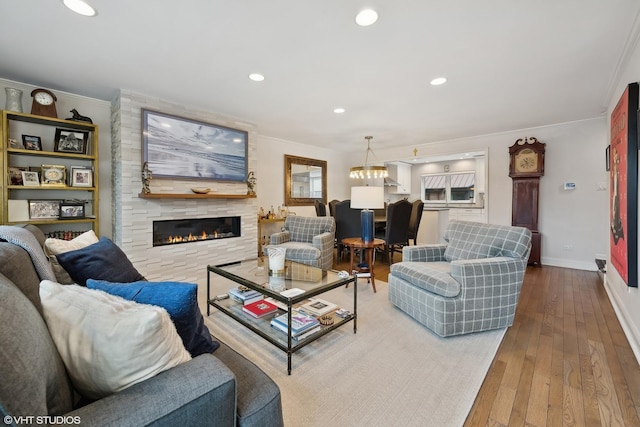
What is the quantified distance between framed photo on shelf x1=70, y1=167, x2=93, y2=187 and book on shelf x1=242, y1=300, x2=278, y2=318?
251cm

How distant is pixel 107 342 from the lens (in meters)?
0.74

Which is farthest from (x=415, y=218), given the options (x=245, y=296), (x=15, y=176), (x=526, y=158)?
(x=15, y=176)

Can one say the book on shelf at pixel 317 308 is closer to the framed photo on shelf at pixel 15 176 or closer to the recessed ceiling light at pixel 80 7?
the recessed ceiling light at pixel 80 7

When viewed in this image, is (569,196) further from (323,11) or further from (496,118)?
(323,11)

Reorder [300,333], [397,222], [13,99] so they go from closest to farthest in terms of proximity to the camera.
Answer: [300,333] < [13,99] < [397,222]

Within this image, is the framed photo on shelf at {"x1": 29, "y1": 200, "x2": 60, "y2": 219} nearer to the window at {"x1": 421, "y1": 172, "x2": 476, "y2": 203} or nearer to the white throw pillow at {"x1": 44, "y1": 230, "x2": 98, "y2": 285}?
the white throw pillow at {"x1": 44, "y1": 230, "x2": 98, "y2": 285}

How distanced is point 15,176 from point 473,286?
14.8 ft

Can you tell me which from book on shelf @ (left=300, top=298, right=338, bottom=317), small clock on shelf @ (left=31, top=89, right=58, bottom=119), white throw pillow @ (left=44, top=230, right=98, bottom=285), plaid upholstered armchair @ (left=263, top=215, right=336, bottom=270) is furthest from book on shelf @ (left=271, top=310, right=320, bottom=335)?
small clock on shelf @ (left=31, top=89, right=58, bottom=119)

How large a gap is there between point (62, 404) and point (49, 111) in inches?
143

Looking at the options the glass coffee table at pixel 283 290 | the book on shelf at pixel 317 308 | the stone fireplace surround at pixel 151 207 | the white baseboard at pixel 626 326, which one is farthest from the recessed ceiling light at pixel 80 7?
the white baseboard at pixel 626 326

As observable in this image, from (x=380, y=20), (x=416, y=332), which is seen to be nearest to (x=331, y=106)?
(x=380, y=20)

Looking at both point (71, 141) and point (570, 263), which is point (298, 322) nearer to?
point (71, 141)

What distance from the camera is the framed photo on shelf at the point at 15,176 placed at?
2.81 m

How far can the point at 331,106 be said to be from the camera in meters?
3.68
